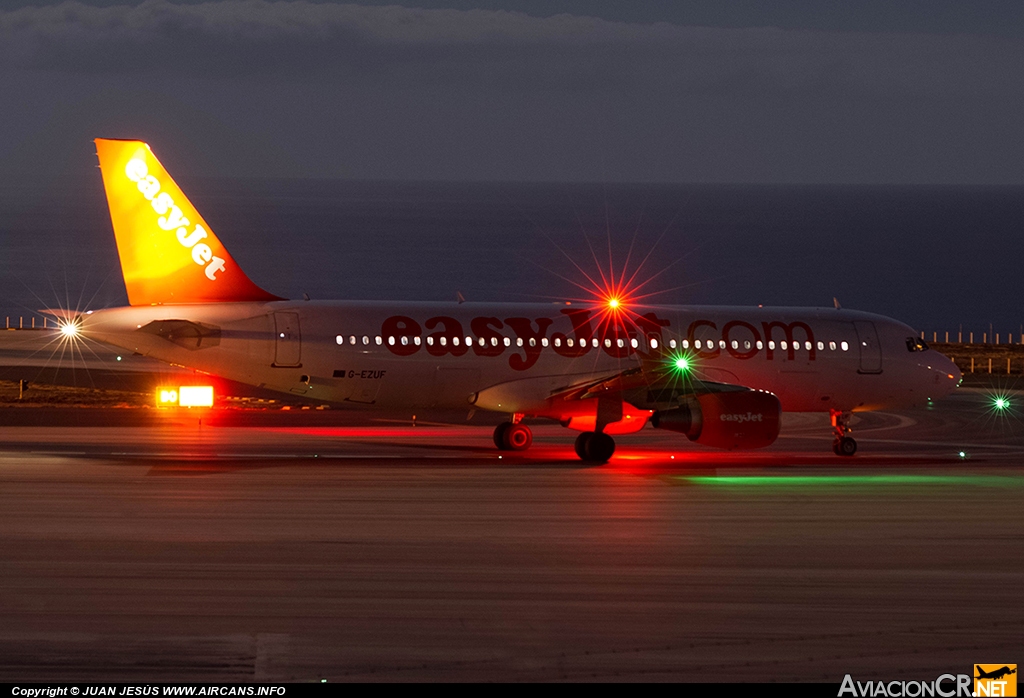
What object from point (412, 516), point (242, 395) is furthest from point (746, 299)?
point (412, 516)

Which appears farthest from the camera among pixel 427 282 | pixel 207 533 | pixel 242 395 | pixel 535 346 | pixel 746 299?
pixel 427 282

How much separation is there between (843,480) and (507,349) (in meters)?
9.49

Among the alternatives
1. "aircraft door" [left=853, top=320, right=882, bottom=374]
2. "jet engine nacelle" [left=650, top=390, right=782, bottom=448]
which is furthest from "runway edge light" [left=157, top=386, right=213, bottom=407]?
"aircraft door" [left=853, top=320, right=882, bottom=374]

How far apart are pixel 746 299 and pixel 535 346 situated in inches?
5132

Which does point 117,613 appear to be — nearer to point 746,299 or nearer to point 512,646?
point 512,646

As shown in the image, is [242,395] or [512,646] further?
[242,395]

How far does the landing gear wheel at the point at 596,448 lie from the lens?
114ft

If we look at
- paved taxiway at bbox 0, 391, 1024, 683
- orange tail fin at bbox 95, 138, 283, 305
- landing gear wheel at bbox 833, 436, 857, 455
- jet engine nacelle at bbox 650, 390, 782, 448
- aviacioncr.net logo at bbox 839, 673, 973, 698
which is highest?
orange tail fin at bbox 95, 138, 283, 305

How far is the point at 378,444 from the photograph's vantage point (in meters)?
37.8

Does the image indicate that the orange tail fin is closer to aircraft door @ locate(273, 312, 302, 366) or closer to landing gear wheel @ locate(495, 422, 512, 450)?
aircraft door @ locate(273, 312, 302, 366)

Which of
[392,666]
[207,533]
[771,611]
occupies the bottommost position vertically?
[392,666]

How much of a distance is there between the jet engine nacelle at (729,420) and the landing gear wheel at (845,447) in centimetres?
486

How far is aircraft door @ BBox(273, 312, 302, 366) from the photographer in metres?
35.0

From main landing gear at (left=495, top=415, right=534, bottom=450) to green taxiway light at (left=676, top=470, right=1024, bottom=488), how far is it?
6.23 m
